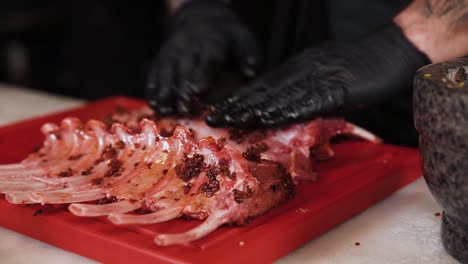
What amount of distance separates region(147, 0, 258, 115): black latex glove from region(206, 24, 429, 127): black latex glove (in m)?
0.24

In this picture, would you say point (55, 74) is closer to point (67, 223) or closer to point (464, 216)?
point (67, 223)

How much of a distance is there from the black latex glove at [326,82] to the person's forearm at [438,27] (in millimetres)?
25

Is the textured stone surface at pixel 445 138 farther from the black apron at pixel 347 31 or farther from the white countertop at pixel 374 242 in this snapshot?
the black apron at pixel 347 31

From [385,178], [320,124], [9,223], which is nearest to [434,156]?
[385,178]

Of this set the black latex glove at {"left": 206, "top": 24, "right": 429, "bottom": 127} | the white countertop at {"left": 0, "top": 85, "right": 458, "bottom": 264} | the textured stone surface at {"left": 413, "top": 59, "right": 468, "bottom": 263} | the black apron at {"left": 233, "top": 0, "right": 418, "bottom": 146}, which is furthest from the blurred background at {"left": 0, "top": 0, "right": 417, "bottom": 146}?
the textured stone surface at {"left": 413, "top": 59, "right": 468, "bottom": 263}

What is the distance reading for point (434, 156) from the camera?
1.17 metres

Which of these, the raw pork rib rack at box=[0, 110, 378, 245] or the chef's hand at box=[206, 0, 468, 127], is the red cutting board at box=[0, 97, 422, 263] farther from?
Answer: the chef's hand at box=[206, 0, 468, 127]

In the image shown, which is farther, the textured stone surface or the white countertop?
the white countertop

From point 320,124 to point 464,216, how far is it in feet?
1.81

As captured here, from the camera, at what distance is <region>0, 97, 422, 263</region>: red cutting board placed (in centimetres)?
123

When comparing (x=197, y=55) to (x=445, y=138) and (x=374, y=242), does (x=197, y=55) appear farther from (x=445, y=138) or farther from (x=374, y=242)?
(x=445, y=138)

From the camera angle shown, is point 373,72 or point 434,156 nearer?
point 434,156

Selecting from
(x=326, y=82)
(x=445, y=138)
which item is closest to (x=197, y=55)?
(x=326, y=82)

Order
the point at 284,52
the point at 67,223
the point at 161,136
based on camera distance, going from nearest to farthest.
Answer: the point at 67,223 → the point at 161,136 → the point at 284,52
